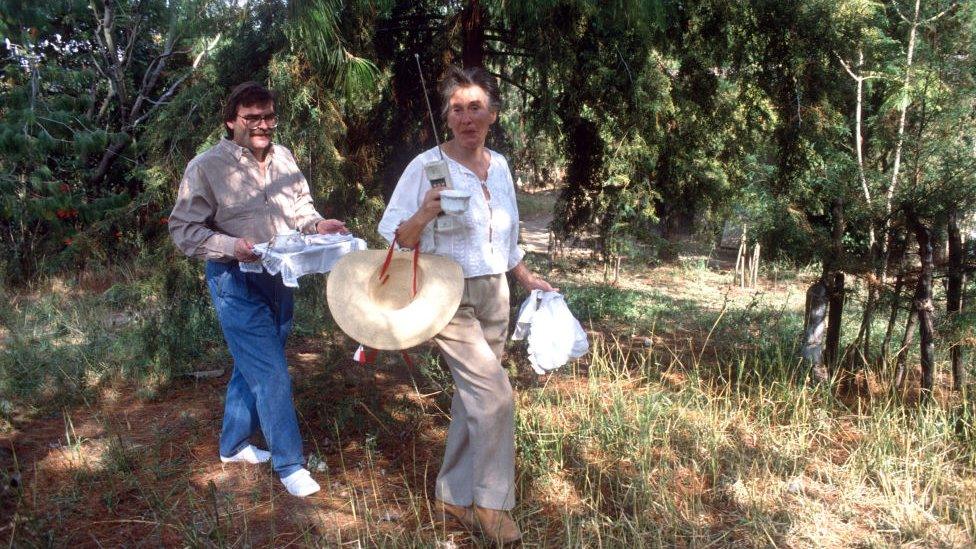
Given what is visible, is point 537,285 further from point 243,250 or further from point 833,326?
point 833,326

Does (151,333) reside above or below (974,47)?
below

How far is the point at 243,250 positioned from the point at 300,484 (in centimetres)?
112

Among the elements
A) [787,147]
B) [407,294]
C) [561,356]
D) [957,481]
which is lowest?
[957,481]

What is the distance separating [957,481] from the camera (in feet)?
10.8

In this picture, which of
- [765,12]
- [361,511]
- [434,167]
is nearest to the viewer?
[434,167]

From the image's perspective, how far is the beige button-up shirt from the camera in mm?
3160

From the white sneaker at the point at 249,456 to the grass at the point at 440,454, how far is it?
64mm

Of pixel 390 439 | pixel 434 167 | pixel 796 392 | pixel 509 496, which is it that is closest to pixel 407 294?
pixel 434 167

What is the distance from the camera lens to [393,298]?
293 centimetres

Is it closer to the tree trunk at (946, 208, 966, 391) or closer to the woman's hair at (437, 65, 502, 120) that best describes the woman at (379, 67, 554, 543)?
the woman's hair at (437, 65, 502, 120)

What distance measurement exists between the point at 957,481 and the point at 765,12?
2.76 meters

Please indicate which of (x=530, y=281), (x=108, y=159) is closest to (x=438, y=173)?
(x=530, y=281)

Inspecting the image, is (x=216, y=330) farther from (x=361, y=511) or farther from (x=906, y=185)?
(x=906, y=185)

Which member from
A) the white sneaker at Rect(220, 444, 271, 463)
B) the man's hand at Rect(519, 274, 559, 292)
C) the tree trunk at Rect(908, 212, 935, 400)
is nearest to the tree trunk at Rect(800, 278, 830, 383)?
the tree trunk at Rect(908, 212, 935, 400)
